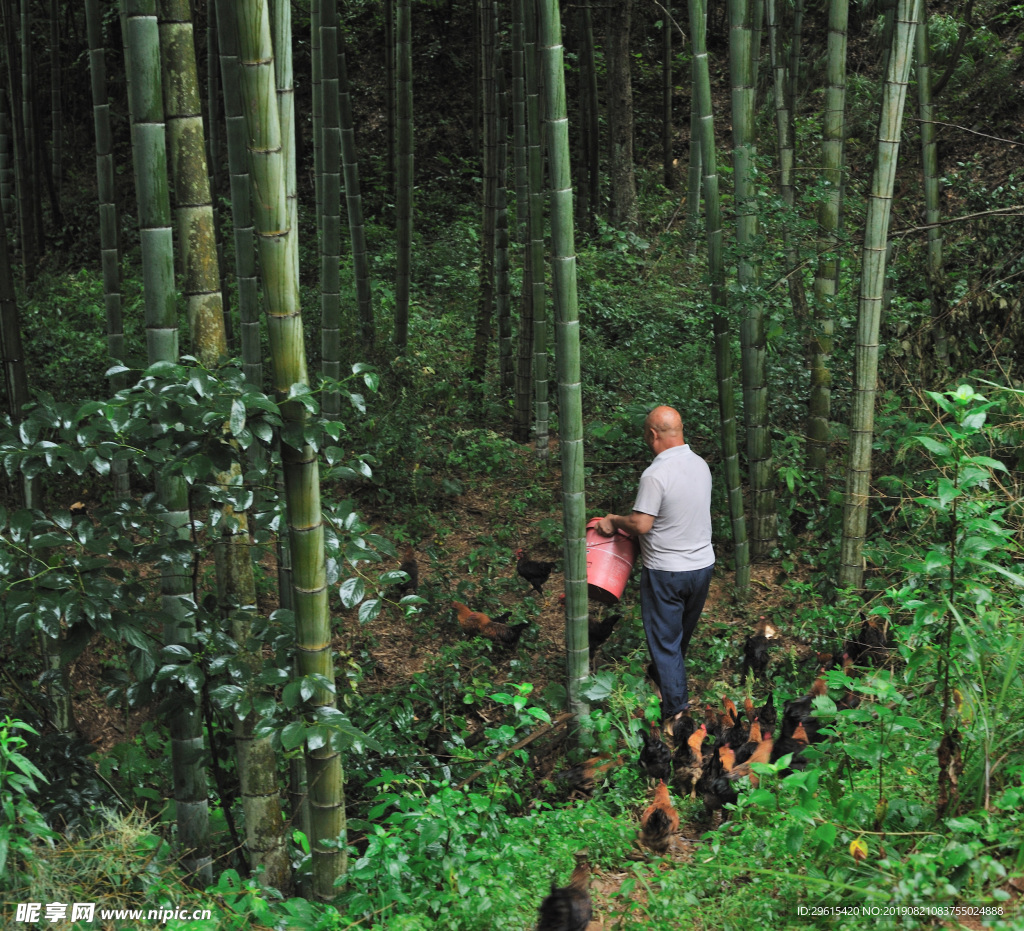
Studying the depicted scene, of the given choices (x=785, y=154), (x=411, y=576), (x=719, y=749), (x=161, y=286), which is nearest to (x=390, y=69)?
(x=785, y=154)

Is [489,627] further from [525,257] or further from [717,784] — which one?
[525,257]

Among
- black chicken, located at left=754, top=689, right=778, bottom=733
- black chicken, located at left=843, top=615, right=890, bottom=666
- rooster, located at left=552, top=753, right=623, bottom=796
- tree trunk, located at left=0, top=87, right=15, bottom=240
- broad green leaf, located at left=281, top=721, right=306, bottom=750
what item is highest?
tree trunk, located at left=0, top=87, right=15, bottom=240

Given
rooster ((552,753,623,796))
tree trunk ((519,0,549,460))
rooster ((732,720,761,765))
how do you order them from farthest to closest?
tree trunk ((519,0,549,460)) → rooster ((552,753,623,796)) → rooster ((732,720,761,765))

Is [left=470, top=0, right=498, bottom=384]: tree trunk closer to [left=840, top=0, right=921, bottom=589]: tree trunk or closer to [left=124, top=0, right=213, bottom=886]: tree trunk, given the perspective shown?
[left=840, top=0, right=921, bottom=589]: tree trunk

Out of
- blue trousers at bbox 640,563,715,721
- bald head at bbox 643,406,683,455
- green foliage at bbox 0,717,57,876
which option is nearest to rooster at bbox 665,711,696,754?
blue trousers at bbox 640,563,715,721

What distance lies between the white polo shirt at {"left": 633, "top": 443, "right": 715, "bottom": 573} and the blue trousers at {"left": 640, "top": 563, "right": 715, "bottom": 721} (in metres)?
0.05

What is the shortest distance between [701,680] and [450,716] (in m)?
1.15

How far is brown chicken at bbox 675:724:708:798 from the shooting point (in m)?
2.93

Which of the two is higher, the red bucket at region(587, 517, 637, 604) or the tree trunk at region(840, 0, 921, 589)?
the tree trunk at region(840, 0, 921, 589)

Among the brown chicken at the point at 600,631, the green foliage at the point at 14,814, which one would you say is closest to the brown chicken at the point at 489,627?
the brown chicken at the point at 600,631

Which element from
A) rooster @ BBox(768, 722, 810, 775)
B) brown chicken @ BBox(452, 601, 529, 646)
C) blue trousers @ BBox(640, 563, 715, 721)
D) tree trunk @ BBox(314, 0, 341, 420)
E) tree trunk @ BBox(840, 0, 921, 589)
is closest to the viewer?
rooster @ BBox(768, 722, 810, 775)

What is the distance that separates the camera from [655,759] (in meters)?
2.94

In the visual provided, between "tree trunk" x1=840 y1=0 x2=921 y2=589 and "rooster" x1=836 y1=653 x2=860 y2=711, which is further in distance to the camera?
"tree trunk" x1=840 y1=0 x2=921 y2=589

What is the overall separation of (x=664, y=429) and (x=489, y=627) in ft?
4.71
